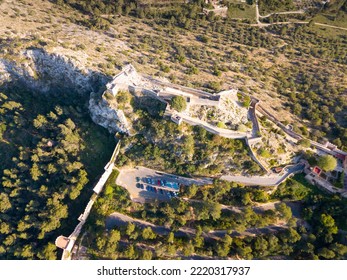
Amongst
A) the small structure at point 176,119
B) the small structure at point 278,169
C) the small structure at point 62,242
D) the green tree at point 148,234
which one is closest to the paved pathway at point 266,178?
the small structure at point 278,169

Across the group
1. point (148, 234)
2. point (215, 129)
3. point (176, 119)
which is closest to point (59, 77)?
point (176, 119)

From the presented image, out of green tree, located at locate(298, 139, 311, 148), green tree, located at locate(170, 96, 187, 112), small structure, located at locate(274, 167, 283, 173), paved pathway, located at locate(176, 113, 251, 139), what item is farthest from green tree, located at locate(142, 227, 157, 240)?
green tree, located at locate(298, 139, 311, 148)

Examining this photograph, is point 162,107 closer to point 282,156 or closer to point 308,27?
point 282,156

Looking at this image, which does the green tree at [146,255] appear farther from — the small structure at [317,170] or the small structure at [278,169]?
the small structure at [317,170]

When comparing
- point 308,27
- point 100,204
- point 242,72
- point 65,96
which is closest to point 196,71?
point 242,72

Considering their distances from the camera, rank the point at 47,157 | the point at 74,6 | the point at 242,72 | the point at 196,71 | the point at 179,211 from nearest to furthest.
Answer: the point at 179,211 < the point at 47,157 < the point at 196,71 < the point at 242,72 < the point at 74,6

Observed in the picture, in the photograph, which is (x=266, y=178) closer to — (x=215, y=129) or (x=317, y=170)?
(x=317, y=170)
